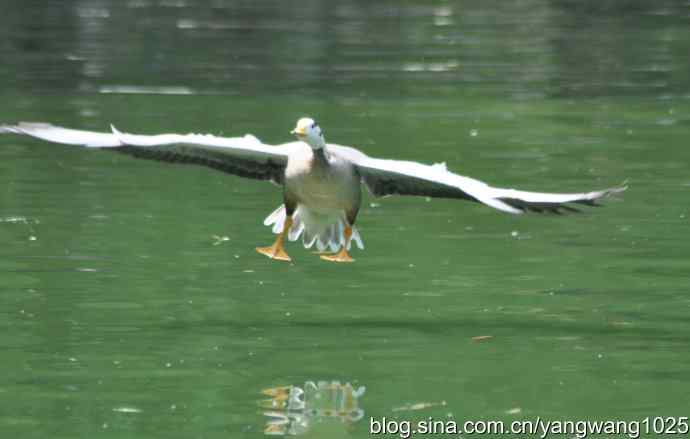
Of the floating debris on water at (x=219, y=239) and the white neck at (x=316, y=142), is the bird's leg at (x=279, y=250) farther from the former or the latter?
the floating debris on water at (x=219, y=239)

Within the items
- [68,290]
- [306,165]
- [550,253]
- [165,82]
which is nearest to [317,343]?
[306,165]

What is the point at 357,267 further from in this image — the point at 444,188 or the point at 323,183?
the point at 444,188

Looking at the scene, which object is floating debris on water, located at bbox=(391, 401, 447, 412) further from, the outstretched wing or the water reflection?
the water reflection

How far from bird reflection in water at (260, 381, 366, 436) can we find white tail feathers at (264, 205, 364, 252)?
2.42m

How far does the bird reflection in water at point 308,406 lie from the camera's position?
1137 centimetres

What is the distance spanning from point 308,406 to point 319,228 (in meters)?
3.09

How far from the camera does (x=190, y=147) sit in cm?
1455

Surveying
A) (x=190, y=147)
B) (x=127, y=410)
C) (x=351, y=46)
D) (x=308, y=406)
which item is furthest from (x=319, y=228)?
(x=351, y=46)

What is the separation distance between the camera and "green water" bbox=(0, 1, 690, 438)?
12.2m

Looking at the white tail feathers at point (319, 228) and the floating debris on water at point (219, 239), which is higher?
the white tail feathers at point (319, 228)

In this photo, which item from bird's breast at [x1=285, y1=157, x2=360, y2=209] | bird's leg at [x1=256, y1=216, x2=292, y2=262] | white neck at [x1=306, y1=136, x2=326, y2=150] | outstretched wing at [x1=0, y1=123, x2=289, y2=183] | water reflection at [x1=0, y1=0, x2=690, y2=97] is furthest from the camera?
water reflection at [x1=0, y1=0, x2=690, y2=97]

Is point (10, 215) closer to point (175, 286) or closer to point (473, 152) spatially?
point (175, 286)

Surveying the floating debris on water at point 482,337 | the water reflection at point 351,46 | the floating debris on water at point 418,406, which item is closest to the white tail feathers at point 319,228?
the floating debris on water at point 482,337

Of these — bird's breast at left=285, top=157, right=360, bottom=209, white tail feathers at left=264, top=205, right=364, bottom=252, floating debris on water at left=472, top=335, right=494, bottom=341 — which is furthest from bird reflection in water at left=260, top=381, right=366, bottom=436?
white tail feathers at left=264, top=205, right=364, bottom=252
